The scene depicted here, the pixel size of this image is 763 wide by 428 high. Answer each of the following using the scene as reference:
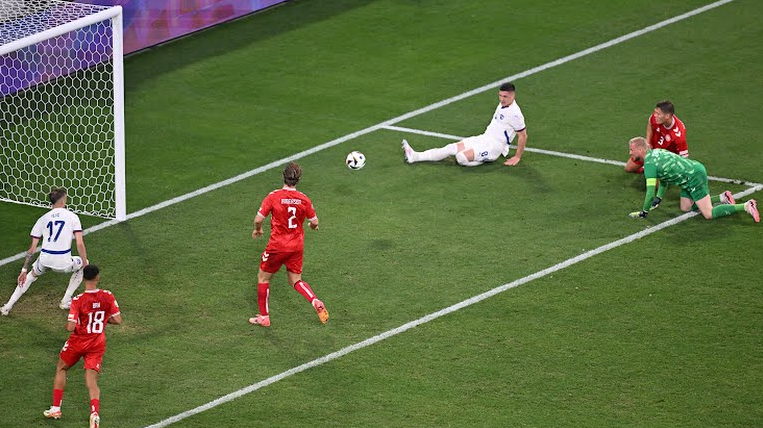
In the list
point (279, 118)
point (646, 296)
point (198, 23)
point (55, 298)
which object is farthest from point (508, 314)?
point (198, 23)

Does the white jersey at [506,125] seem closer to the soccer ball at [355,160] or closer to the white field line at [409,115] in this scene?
the soccer ball at [355,160]

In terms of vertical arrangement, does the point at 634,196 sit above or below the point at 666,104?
below

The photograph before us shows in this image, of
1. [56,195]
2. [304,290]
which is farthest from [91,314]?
[304,290]

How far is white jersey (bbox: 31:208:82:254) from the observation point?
1366 centimetres

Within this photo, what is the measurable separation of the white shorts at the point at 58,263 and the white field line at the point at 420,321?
8.26ft

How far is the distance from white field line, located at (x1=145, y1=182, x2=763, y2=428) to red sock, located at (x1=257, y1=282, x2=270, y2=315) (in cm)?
100

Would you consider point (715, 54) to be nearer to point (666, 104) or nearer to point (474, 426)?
point (666, 104)

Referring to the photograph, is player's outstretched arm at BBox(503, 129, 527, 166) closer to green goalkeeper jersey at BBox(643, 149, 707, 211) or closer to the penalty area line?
green goalkeeper jersey at BBox(643, 149, 707, 211)

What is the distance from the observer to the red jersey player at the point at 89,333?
38.9 feet

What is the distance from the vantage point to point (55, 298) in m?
14.7

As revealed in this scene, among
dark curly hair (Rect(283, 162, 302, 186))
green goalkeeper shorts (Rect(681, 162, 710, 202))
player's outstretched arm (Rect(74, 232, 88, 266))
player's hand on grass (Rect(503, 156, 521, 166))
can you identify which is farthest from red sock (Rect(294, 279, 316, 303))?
green goalkeeper shorts (Rect(681, 162, 710, 202))

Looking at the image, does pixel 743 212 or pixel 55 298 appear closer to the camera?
pixel 55 298

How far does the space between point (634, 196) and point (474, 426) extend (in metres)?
6.05

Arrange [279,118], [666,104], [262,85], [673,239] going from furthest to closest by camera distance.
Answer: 1. [262,85]
2. [279,118]
3. [666,104]
4. [673,239]
